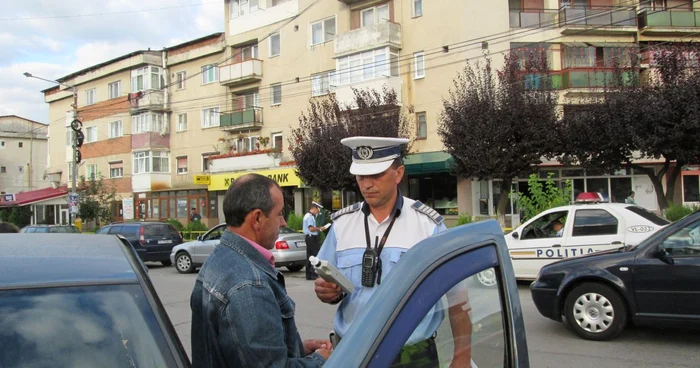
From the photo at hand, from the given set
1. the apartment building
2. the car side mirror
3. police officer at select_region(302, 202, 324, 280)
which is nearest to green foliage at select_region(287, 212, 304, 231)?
the apartment building

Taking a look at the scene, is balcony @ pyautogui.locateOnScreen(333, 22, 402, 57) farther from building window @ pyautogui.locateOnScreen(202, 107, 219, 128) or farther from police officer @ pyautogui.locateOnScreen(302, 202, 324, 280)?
police officer @ pyautogui.locateOnScreen(302, 202, 324, 280)

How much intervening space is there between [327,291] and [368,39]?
84.0 feet

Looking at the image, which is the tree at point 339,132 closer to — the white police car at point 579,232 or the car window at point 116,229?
the car window at point 116,229

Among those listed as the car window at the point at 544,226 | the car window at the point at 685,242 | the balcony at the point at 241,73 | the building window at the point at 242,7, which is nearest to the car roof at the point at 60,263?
the car window at the point at 685,242

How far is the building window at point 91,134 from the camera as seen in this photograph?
44.8m

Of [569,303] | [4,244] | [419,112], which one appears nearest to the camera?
[4,244]

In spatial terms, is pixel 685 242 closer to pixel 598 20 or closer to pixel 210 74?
pixel 598 20

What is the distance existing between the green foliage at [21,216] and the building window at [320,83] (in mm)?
29083

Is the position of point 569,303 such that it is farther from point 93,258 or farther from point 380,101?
point 380,101

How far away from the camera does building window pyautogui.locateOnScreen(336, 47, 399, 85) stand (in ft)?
87.0

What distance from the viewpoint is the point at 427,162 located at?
25.0 metres

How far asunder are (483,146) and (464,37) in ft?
24.1

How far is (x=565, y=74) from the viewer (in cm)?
2433

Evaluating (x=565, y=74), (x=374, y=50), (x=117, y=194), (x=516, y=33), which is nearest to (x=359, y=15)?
(x=374, y=50)
